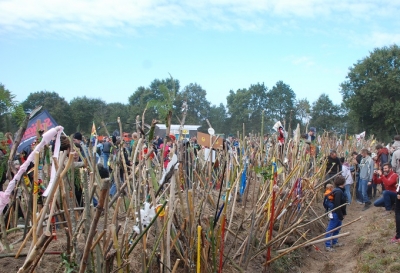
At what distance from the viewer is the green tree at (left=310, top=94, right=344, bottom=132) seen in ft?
113

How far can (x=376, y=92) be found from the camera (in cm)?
2916

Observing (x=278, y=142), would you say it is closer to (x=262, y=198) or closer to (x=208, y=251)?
(x=262, y=198)

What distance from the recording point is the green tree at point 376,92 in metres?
29.0

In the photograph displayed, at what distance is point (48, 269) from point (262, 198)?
3025mm

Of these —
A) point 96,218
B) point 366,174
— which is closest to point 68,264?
point 96,218

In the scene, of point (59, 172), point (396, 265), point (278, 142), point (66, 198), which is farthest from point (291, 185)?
point (59, 172)

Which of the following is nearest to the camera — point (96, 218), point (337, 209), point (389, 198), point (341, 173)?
point (96, 218)

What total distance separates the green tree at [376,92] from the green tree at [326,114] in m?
3.31

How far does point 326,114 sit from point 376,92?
6.62 meters

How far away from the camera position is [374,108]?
29281 millimetres

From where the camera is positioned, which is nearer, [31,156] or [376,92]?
[31,156]

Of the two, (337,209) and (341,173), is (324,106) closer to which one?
(341,173)

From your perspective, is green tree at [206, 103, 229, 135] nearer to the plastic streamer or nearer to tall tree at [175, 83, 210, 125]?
tall tree at [175, 83, 210, 125]

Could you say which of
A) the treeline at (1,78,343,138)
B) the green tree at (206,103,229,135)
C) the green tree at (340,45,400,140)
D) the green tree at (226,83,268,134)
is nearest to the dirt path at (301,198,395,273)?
the treeline at (1,78,343,138)
